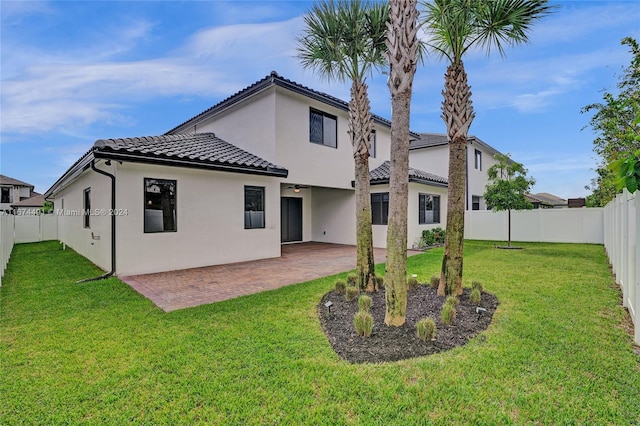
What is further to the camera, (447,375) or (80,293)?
(80,293)

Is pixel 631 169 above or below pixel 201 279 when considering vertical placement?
above

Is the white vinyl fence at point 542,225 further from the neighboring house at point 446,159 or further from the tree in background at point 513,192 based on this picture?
the tree in background at point 513,192

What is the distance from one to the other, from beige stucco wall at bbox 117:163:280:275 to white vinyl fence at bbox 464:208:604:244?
1459cm

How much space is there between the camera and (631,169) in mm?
2594

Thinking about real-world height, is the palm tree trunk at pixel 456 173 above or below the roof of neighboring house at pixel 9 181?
below

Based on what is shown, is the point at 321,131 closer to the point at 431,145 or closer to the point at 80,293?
the point at 80,293

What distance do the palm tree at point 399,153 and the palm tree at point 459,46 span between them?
1989mm

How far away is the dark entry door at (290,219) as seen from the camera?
1733 centimetres

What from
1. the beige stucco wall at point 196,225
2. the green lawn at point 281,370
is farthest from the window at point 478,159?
the green lawn at point 281,370

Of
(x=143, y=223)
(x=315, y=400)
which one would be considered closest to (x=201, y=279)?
(x=143, y=223)

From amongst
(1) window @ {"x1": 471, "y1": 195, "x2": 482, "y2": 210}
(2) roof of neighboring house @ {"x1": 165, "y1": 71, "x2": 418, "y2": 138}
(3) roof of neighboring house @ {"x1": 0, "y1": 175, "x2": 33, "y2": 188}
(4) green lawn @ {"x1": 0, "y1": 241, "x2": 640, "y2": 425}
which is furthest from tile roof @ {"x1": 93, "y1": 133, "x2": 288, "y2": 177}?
(3) roof of neighboring house @ {"x1": 0, "y1": 175, "x2": 33, "y2": 188}

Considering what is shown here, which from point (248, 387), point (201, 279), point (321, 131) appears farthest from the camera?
point (321, 131)

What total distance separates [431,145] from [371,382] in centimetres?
2163

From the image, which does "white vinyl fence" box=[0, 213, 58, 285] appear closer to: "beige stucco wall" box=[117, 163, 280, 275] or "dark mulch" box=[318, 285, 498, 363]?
"beige stucco wall" box=[117, 163, 280, 275]
